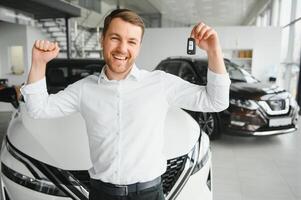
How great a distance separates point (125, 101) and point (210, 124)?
3.18 m

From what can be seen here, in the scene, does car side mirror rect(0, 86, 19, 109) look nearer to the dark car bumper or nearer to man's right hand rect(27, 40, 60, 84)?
man's right hand rect(27, 40, 60, 84)

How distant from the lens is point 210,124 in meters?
3.98

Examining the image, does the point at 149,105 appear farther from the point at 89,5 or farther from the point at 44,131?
the point at 89,5

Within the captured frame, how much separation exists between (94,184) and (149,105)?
1.12 ft

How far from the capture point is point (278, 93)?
396 cm

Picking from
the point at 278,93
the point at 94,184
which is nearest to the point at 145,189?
the point at 94,184

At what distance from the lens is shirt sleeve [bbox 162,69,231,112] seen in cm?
91

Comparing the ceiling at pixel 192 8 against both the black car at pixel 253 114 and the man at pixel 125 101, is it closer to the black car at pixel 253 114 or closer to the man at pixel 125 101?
the black car at pixel 253 114

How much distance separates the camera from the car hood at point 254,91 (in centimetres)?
377

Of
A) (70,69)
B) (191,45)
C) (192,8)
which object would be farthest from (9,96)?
(192,8)

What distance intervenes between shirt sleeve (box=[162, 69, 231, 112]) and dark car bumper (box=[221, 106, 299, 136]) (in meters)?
2.90

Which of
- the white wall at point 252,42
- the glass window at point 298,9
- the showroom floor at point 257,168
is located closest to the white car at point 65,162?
the showroom floor at point 257,168

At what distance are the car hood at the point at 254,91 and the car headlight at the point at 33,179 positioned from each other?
2862mm

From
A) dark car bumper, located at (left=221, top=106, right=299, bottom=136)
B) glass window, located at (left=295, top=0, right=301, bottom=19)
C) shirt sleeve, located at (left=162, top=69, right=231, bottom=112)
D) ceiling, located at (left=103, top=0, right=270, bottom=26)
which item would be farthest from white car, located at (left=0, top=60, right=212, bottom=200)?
ceiling, located at (left=103, top=0, right=270, bottom=26)
